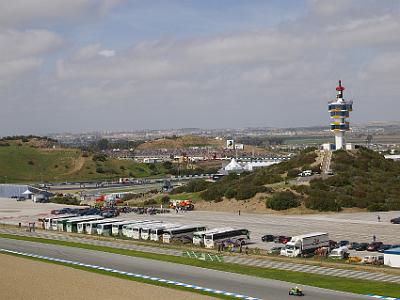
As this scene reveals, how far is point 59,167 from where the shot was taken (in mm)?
177375

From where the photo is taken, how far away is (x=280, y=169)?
104375 mm

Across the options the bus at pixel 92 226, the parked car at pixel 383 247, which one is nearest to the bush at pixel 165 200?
the bus at pixel 92 226

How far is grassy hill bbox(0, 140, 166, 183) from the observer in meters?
168

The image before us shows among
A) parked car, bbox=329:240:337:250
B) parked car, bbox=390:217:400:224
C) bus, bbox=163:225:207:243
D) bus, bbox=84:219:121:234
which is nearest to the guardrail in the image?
bus, bbox=163:225:207:243

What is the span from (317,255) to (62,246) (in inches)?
1070

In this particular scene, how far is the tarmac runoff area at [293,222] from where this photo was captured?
208 ft

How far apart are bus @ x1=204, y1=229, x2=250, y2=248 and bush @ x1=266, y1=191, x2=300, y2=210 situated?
2066cm

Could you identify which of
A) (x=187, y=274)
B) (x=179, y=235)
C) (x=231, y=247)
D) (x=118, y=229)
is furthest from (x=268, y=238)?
(x=118, y=229)

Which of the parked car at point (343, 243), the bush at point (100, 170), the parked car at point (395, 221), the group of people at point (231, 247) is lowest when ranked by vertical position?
the group of people at point (231, 247)

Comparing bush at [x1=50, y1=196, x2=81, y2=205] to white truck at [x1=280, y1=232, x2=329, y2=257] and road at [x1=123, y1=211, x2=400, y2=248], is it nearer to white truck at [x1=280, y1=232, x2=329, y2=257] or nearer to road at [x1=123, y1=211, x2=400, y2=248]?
road at [x1=123, y1=211, x2=400, y2=248]

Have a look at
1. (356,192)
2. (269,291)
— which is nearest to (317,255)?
(269,291)

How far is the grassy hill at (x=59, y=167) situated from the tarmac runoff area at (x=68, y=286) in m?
121

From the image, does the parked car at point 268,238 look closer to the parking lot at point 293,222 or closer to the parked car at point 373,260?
the parking lot at point 293,222

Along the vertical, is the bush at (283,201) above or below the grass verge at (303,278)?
above
